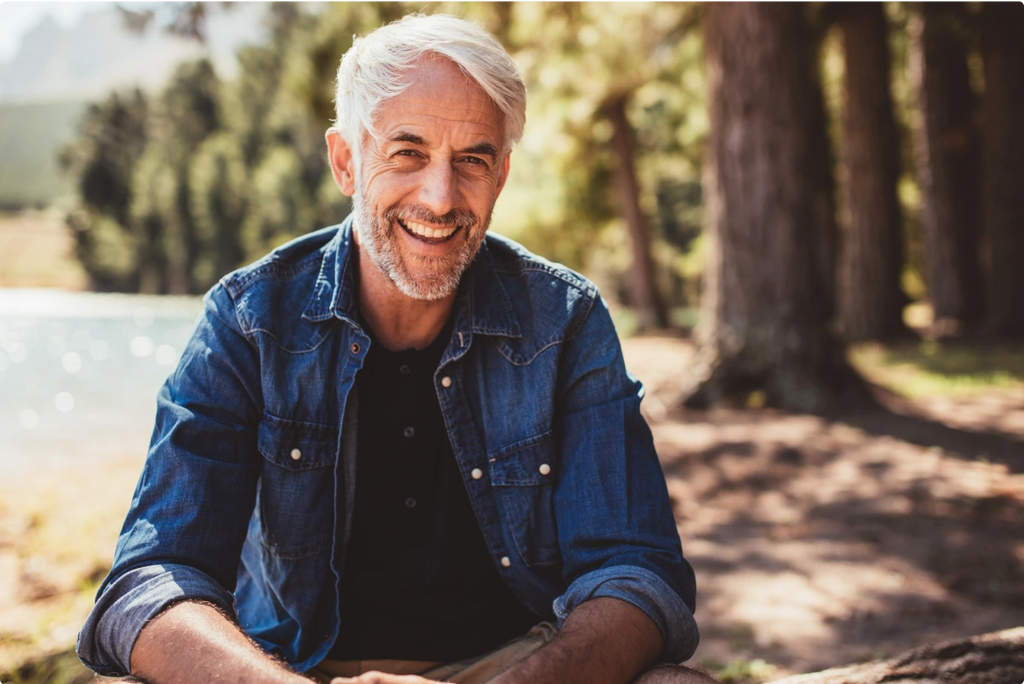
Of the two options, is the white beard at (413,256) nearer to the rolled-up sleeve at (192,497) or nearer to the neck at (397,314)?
the neck at (397,314)

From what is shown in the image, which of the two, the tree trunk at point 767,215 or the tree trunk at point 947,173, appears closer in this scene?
the tree trunk at point 767,215

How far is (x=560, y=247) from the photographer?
2056cm

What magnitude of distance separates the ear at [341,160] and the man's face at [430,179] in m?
0.13

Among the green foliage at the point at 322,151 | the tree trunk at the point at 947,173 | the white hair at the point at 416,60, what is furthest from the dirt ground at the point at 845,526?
the tree trunk at the point at 947,173

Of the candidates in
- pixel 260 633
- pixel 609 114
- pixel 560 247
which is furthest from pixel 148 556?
pixel 560 247

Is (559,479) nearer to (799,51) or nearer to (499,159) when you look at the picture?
(499,159)

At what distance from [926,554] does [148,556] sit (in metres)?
3.77

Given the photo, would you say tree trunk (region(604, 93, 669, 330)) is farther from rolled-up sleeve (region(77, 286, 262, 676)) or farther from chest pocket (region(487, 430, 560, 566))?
rolled-up sleeve (region(77, 286, 262, 676))

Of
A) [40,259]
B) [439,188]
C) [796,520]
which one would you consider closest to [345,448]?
[439,188]

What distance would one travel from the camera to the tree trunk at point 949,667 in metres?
1.68

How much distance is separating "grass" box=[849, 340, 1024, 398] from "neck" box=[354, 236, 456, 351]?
6604mm

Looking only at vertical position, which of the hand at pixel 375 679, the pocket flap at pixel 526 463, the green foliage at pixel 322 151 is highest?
the green foliage at pixel 322 151

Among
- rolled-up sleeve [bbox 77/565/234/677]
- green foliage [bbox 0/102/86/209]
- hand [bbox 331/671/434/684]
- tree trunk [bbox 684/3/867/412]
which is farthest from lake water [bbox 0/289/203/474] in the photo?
green foliage [bbox 0/102/86/209]

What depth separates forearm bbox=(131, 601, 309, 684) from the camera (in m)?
1.46
